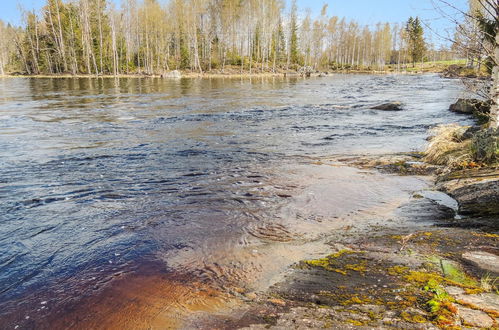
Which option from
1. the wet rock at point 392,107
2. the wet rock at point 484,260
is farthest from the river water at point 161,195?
the wet rock at point 392,107

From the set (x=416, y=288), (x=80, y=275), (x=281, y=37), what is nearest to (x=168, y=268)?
(x=80, y=275)

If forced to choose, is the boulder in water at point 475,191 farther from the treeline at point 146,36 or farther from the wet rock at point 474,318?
the treeline at point 146,36

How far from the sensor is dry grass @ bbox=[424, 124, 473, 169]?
25.1 ft

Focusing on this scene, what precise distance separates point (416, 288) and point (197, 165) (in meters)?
6.63

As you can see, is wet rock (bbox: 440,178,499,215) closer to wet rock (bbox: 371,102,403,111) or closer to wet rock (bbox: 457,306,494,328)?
wet rock (bbox: 457,306,494,328)

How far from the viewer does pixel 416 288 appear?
3.24 metres

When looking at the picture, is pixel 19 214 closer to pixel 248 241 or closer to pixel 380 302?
pixel 248 241

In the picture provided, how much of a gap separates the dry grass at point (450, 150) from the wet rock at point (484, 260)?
4292 millimetres

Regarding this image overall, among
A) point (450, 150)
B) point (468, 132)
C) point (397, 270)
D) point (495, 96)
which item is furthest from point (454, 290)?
point (468, 132)

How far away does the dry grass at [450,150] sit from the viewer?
7.65 m

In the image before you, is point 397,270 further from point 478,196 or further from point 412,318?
point 478,196

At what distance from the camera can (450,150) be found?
8.77 m

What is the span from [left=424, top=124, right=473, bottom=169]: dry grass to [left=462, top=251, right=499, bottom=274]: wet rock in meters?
4.29

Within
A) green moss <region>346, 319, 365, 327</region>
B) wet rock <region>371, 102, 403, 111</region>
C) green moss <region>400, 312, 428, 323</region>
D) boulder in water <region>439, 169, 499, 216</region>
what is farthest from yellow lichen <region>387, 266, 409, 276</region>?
wet rock <region>371, 102, 403, 111</region>
